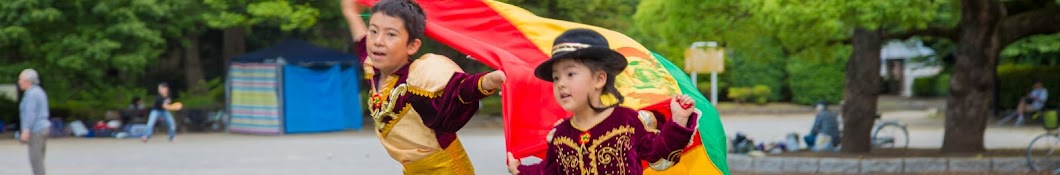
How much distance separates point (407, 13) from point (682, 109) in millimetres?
1724

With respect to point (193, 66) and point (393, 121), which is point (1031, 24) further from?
point (193, 66)

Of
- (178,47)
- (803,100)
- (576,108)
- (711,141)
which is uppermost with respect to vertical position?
(576,108)

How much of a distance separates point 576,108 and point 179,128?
947 inches

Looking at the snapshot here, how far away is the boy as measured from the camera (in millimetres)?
6043

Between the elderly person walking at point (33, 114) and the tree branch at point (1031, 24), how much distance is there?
34.7 ft

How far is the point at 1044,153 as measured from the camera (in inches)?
684

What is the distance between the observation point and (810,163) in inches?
671

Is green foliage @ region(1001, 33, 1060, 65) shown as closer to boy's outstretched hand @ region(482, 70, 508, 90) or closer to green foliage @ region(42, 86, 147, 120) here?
green foliage @ region(42, 86, 147, 120)

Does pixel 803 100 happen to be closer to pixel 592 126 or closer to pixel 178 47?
pixel 178 47

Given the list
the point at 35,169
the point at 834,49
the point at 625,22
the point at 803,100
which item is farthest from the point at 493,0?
the point at 803,100

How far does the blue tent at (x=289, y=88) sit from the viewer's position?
27078 millimetres

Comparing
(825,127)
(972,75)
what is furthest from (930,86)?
(972,75)

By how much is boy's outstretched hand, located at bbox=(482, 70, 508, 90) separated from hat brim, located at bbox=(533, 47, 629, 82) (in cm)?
28

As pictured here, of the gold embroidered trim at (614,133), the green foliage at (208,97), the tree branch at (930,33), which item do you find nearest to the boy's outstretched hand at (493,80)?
the gold embroidered trim at (614,133)
